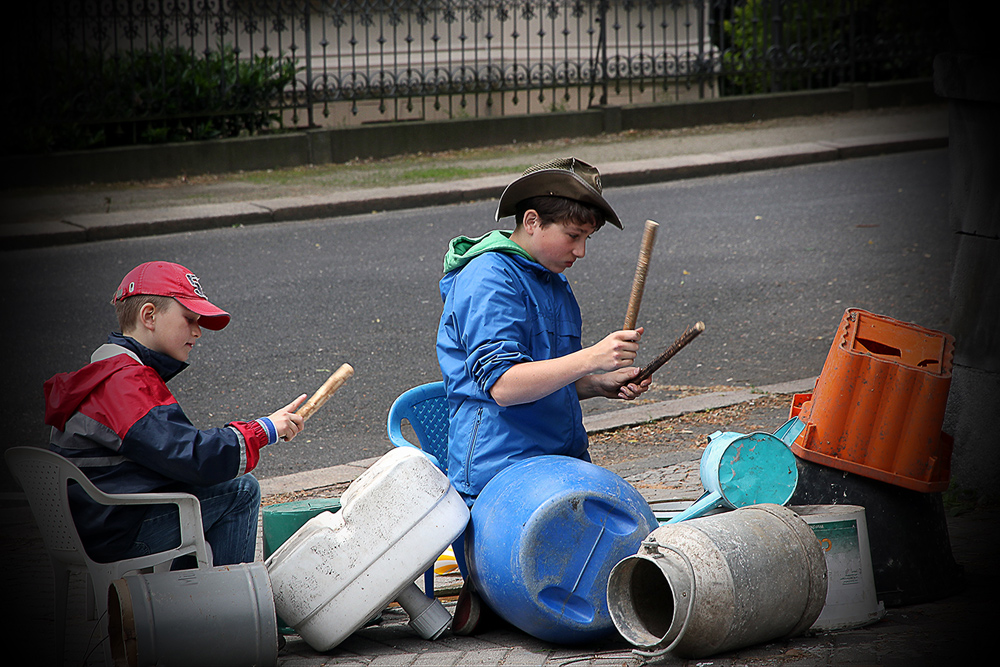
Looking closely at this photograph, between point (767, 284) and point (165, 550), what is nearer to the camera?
point (165, 550)

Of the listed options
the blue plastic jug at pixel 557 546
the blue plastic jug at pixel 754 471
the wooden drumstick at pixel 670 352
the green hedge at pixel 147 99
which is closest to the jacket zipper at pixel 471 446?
the blue plastic jug at pixel 557 546

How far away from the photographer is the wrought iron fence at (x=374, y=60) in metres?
11.9

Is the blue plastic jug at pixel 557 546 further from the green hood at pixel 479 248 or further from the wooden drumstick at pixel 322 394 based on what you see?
the green hood at pixel 479 248

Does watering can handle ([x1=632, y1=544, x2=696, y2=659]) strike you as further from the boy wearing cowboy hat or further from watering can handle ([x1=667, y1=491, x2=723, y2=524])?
the boy wearing cowboy hat

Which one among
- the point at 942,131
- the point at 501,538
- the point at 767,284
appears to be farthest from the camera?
the point at 942,131

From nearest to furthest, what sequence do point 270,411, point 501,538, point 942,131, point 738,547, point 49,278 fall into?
1. point 738,547
2. point 501,538
3. point 270,411
4. point 49,278
5. point 942,131

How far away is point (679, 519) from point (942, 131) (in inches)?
486

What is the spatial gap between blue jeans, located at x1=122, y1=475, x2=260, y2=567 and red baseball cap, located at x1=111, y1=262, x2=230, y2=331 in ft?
1.54

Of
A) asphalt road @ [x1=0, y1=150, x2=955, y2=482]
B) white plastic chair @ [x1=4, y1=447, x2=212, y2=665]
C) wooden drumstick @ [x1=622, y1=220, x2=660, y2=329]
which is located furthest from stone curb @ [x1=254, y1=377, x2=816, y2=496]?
wooden drumstick @ [x1=622, y1=220, x2=660, y2=329]

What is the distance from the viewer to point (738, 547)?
283cm

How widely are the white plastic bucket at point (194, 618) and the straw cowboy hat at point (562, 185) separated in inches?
52.4

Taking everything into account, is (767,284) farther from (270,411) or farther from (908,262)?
(270,411)

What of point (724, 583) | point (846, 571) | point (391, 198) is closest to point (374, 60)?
point (391, 198)

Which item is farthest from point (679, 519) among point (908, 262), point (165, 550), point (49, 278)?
point (49, 278)
